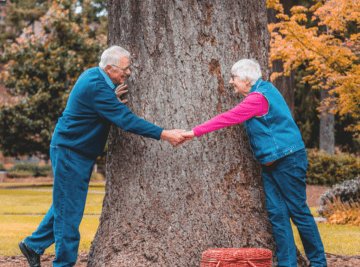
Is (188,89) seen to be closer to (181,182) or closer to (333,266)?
(181,182)

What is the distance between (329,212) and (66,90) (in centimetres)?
1297

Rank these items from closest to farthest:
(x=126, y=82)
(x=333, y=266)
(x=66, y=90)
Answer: (x=126, y=82) < (x=333, y=266) < (x=66, y=90)

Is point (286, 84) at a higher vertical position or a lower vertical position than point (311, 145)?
higher

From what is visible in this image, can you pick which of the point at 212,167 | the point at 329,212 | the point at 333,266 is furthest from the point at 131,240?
the point at 329,212

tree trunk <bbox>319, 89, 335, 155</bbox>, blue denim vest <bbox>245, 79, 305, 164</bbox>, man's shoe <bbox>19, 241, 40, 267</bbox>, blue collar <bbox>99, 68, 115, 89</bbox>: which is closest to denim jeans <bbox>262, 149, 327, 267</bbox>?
blue denim vest <bbox>245, 79, 305, 164</bbox>

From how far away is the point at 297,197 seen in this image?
10.8 ft

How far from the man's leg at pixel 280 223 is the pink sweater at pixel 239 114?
0.53 m

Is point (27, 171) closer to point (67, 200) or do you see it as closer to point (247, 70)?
point (67, 200)

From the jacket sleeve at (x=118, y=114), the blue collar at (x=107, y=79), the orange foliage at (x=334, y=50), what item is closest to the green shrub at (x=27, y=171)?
the orange foliage at (x=334, y=50)

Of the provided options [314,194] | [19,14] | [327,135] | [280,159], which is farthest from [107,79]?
[19,14]

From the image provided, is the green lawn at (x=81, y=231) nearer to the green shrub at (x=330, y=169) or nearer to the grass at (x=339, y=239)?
the grass at (x=339, y=239)

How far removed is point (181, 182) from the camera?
3.31m

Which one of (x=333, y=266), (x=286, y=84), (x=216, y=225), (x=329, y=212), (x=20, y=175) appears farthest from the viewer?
(x=20, y=175)

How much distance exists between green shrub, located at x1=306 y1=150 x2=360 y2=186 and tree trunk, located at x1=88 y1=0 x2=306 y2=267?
13728 millimetres
